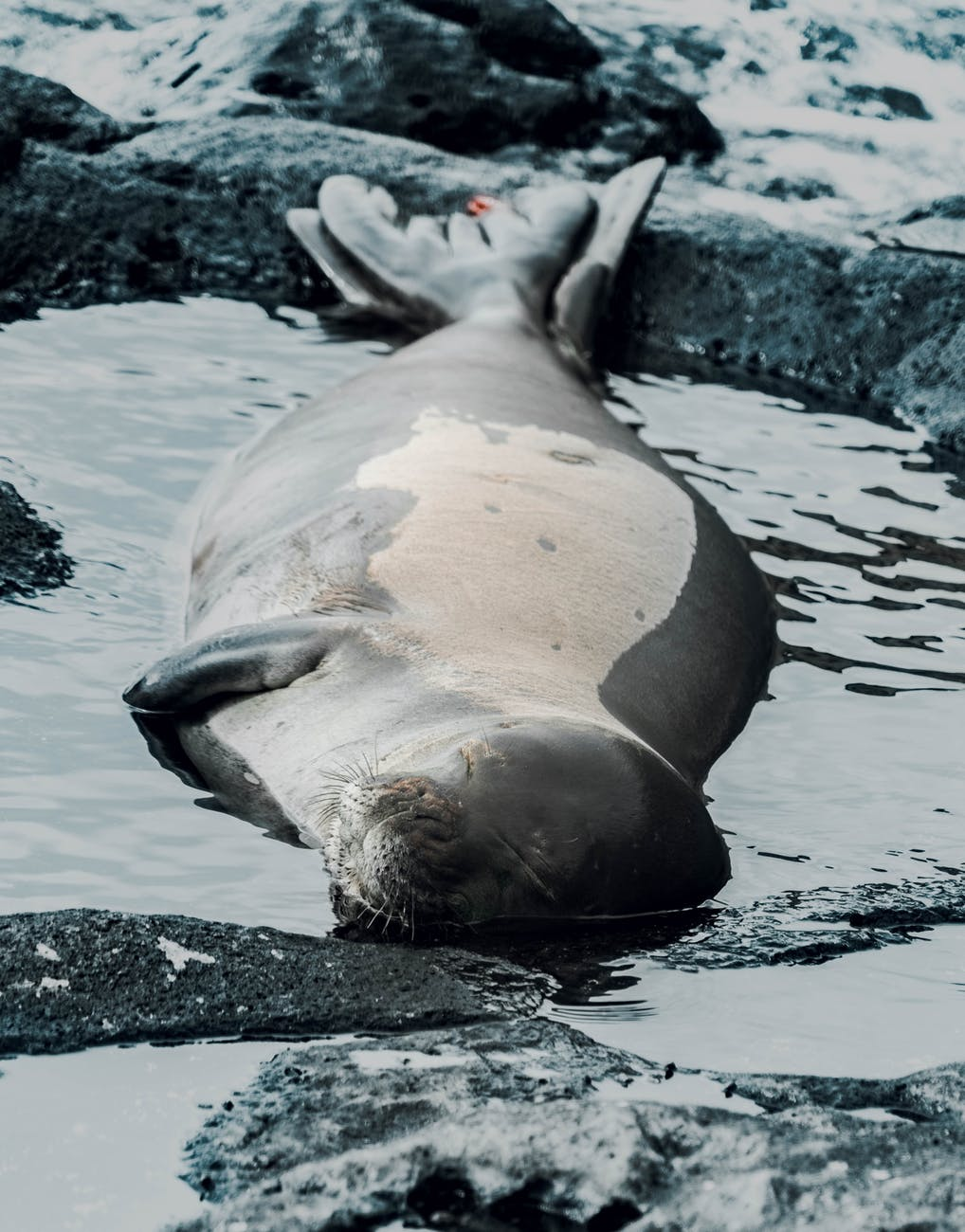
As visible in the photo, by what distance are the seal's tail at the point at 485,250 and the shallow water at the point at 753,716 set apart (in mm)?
354

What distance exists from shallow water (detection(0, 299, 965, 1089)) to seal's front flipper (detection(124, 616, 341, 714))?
6.1 inches

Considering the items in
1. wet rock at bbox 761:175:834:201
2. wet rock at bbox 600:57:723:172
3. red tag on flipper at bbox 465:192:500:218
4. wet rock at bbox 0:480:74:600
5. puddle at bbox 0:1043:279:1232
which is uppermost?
wet rock at bbox 600:57:723:172

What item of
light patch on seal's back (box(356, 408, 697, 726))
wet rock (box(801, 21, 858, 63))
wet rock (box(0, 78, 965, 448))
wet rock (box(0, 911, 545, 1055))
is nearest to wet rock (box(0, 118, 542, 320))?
wet rock (box(0, 78, 965, 448))

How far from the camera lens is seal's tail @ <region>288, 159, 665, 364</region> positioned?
801 centimetres

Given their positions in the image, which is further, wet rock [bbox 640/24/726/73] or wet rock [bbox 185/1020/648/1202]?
wet rock [bbox 640/24/726/73]

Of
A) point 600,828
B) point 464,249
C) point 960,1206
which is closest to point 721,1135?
point 960,1206

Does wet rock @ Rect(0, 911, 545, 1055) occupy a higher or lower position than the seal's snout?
lower

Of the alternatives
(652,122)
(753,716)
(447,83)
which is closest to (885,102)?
(652,122)

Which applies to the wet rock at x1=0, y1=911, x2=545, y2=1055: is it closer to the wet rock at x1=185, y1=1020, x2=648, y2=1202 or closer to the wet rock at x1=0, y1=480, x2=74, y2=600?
the wet rock at x1=185, y1=1020, x2=648, y2=1202

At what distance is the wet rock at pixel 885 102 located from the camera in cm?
1137

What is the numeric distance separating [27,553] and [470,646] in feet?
5.58

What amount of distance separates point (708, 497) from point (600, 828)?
3211 mm

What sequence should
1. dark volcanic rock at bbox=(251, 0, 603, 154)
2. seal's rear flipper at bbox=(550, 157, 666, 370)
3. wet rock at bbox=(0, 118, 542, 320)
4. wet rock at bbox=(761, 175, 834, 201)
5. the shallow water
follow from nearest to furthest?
the shallow water, seal's rear flipper at bbox=(550, 157, 666, 370), wet rock at bbox=(0, 118, 542, 320), dark volcanic rock at bbox=(251, 0, 603, 154), wet rock at bbox=(761, 175, 834, 201)

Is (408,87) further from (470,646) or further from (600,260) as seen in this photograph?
(470,646)
